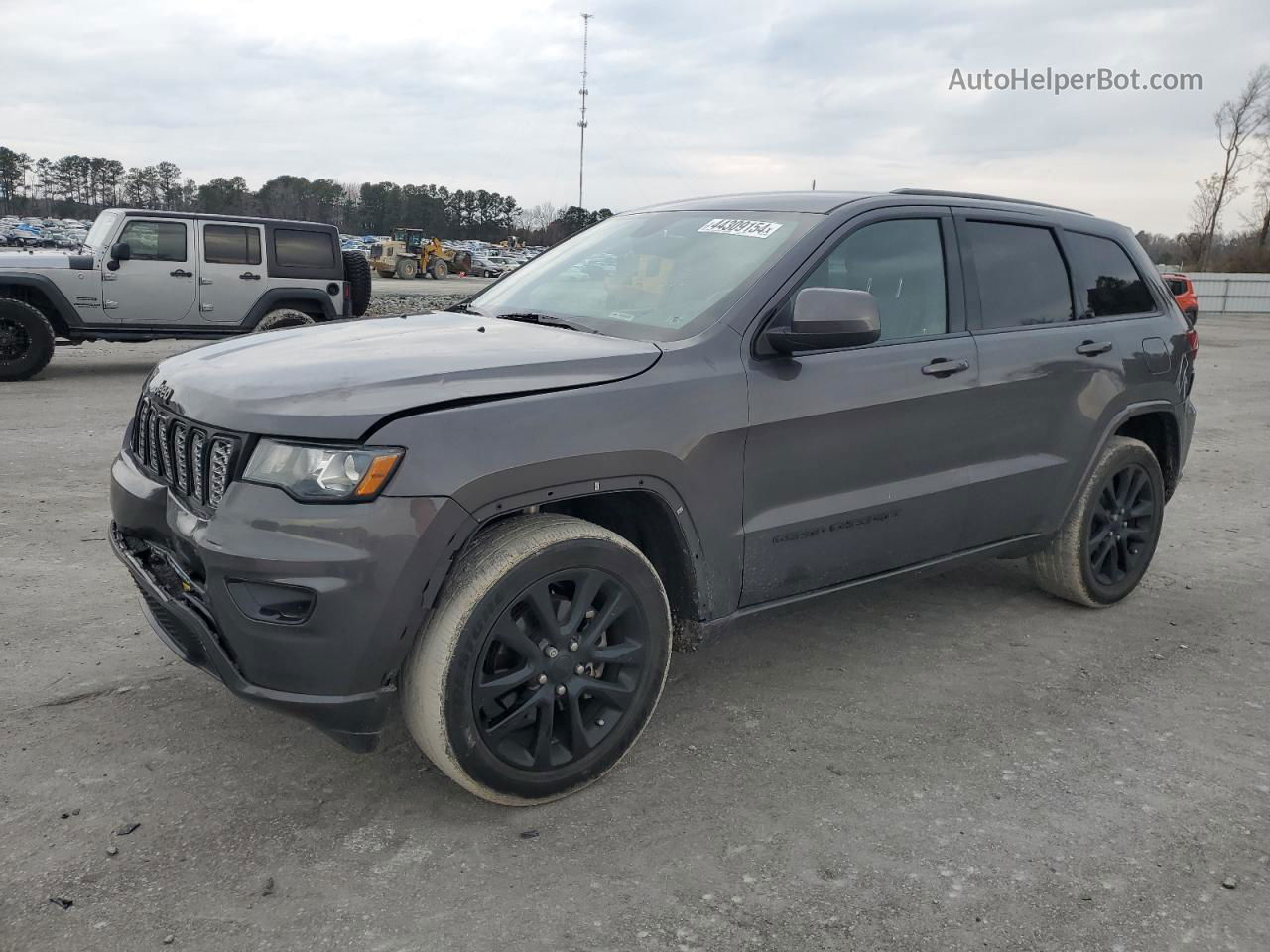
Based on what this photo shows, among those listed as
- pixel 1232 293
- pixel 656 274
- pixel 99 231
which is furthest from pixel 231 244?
pixel 1232 293

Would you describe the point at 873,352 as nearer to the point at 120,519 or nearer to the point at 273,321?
the point at 120,519

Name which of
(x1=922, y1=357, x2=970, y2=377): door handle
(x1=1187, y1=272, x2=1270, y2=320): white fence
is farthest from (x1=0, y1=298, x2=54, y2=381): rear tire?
(x1=1187, y1=272, x2=1270, y2=320): white fence

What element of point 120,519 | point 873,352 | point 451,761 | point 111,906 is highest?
point 873,352

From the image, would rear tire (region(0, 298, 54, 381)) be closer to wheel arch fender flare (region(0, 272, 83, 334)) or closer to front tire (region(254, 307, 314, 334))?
wheel arch fender flare (region(0, 272, 83, 334))

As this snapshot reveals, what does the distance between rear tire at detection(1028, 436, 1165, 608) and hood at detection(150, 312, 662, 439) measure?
2.40m

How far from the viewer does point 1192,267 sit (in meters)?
52.2

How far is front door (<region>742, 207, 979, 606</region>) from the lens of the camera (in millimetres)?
3350

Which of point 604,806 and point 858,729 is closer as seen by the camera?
point 604,806

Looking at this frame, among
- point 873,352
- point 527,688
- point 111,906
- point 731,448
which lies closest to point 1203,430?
point 873,352

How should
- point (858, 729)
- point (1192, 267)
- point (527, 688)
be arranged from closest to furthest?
1. point (527, 688)
2. point (858, 729)
3. point (1192, 267)

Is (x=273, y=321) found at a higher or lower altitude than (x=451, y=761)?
higher

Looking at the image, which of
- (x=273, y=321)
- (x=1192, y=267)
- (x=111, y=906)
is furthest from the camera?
(x=1192, y=267)

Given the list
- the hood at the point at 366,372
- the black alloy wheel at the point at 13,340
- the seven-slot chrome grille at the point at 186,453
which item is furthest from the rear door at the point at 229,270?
the seven-slot chrome grille at the point at 186,453

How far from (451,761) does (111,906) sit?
33.6 inches
